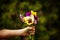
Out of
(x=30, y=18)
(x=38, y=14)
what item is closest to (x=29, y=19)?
(x=30, y=18)

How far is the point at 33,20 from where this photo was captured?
5.84ft

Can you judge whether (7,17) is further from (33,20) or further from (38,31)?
(33,20)

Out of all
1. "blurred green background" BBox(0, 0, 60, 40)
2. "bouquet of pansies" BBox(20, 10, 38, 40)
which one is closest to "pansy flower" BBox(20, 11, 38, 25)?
"bouquet of pansies" BBox(20, 10, 38, 40)

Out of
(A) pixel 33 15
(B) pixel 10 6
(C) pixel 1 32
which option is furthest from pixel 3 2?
(A) pixel 33 15

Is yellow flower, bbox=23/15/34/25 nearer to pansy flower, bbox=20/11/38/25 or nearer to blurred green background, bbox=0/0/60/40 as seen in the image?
pansy flower, bbox=20/11/38/25

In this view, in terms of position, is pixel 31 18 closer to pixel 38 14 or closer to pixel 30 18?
pixel 30 18

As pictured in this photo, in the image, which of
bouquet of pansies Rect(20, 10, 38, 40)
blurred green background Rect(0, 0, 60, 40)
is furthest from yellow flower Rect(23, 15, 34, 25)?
blurred green background Rect(0, 0, 60, 40)

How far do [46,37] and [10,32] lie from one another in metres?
1.12

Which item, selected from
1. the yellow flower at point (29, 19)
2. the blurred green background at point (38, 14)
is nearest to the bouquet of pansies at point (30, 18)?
the yellow flower at point (29, 19)

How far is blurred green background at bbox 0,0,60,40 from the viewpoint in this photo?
307 centimetres

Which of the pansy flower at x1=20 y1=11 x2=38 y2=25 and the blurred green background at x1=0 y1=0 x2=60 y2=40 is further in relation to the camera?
the blurred green background at x1=0 y1=0 x2=60 y2=40

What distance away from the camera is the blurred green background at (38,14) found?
307 cm

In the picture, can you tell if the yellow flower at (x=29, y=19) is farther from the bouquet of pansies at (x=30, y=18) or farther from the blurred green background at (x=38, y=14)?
the blurred green background at (x=38, y=14)

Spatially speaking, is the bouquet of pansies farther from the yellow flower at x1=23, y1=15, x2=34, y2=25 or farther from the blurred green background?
the blurred green background
